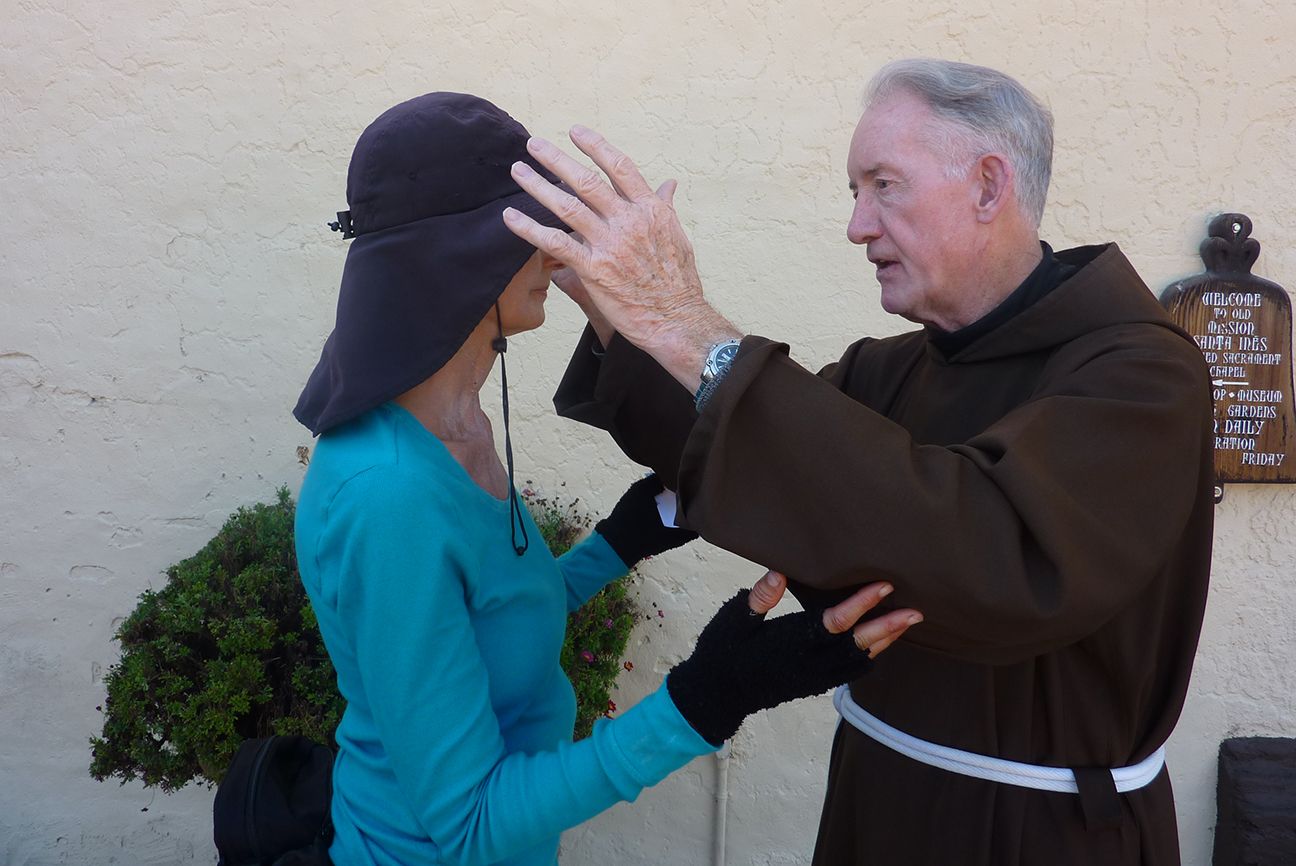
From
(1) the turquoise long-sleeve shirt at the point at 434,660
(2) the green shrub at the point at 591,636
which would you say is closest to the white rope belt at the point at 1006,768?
(1) the turquoise long-sleeve shirt at the point at 434,660

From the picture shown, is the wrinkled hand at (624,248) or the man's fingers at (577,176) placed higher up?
the man's fingers at (577,176)

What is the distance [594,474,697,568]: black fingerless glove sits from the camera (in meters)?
2.23

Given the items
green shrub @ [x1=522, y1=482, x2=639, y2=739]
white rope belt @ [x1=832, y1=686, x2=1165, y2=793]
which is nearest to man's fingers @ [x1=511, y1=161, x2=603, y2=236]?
white rope belt @ [x1=832, y1=686, x2=1165, y2=793]

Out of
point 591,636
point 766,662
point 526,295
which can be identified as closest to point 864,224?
point 526,295

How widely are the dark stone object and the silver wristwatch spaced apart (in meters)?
2.91

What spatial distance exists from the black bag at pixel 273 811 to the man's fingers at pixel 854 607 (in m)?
0.96

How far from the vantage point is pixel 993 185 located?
1.80 m

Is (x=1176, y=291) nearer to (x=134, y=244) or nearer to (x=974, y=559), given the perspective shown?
(x=974, y=559)

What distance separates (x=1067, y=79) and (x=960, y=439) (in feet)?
6.33

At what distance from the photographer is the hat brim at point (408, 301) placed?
1601 mm

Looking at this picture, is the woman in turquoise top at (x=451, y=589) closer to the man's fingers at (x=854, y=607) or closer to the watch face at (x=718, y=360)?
the man's fingers at (x=854, y=607)

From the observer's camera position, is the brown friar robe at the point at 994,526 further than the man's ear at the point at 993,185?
No

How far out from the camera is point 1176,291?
3.26 m

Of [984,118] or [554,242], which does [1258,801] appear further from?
[554,242]
